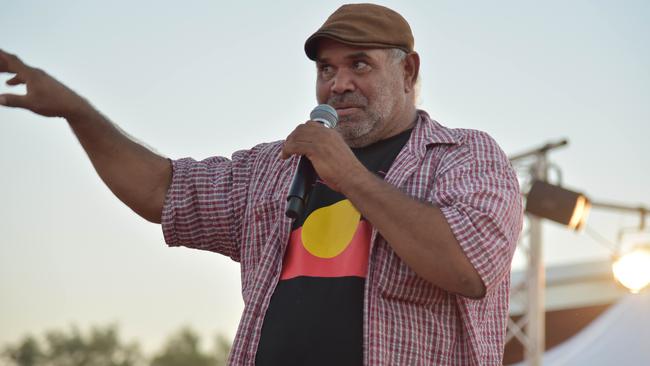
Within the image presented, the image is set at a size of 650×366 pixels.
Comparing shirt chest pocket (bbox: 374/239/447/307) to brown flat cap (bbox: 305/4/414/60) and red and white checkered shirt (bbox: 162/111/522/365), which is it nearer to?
red and white checkered shirt (bbox: 162/111/522/365)

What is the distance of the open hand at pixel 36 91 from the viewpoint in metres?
2.03

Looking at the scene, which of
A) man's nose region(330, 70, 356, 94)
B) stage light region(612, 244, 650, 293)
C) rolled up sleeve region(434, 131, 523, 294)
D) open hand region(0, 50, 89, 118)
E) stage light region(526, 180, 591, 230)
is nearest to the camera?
rolled up sleeve region(434, 131, 523, 294)

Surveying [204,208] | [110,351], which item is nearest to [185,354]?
[110,351]

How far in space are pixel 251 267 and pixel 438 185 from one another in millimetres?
567

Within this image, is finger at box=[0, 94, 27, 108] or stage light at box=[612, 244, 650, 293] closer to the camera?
finger at box=[0, 94, 27, 108]

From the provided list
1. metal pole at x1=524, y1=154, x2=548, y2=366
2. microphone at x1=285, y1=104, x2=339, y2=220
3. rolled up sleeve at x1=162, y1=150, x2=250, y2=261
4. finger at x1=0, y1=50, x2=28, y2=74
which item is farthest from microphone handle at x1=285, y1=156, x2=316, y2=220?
metal pole at x1=524, y1=154, x2=548, y2=366

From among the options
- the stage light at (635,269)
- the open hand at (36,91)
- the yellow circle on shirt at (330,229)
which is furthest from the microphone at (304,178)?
the stage light at (635,269)

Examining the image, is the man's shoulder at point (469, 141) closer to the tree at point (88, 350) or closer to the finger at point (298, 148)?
the finger at point (298, 148)

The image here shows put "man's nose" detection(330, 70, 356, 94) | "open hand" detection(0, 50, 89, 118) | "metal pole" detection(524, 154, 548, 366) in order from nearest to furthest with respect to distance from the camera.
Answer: "open hand" detection(0, 50, 89, 118) < "man's nose" detection(330, 70, 356, 94) < "metal pole" detection(524, 154, 548, 366)

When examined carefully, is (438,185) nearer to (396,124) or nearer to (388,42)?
(396,124)

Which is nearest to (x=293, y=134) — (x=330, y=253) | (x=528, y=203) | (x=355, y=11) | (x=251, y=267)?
(x=330, y=253)

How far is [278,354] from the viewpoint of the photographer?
199 cm

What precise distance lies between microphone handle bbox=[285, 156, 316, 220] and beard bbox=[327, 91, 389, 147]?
0.88 ft

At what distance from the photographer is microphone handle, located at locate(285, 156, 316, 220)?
75.7 inches
